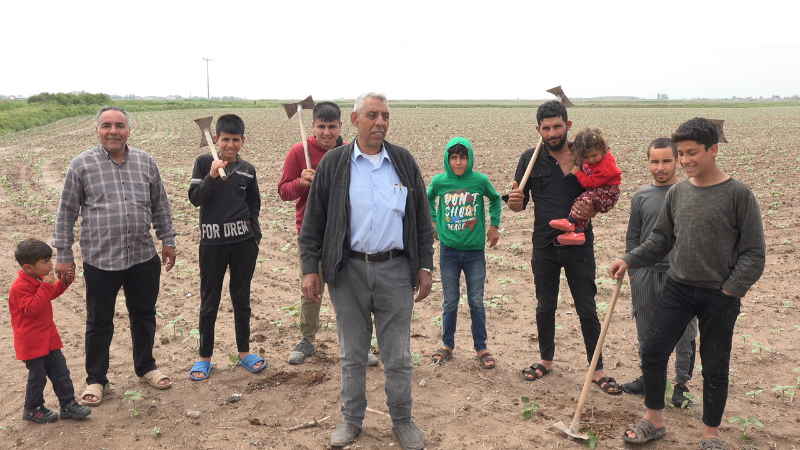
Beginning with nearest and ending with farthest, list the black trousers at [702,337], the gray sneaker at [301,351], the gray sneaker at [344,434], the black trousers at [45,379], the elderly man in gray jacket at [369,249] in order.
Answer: the black trousers at [702,337], the elderly man in gray jacket at [369,249], the gray sneaker at [344,434], the black trousers at [45,379], the gray sneaker at [301,351]

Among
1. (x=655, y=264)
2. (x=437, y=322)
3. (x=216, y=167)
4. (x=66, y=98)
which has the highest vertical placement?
(x=66, y=98)

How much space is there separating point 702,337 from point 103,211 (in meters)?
4.15

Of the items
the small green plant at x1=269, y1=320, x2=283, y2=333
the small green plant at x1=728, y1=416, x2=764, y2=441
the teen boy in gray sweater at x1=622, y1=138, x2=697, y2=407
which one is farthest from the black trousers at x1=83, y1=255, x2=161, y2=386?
the small green plant at x1=728, y1=416, x2=764, y2=441

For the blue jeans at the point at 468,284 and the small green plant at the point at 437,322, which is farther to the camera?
the small green plant at the point at 437,322

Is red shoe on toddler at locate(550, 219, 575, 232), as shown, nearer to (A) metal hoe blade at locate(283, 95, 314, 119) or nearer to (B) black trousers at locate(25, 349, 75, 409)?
(A) metal hoe blade at locate(283, 95, 314, 119)

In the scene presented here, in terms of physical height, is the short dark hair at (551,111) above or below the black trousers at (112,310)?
above

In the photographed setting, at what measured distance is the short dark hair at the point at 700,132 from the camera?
3.22 metres

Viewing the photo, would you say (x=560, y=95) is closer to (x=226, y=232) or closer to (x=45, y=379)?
(x=226, y=232)

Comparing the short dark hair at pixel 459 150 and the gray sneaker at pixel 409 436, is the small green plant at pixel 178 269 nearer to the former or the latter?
the short dark hair at pixel 459 150

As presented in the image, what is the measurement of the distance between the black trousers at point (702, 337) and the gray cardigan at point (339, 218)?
1531 mm

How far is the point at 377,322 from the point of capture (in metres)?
3.63

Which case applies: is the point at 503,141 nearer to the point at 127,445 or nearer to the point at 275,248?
the point at 275,248

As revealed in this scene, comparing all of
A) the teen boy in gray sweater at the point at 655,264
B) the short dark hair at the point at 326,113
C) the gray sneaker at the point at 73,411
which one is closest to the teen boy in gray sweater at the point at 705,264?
the teen boy in gray sweater at the point at 655,264

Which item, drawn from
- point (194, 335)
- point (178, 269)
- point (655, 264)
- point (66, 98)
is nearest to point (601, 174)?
point (655, 264)
